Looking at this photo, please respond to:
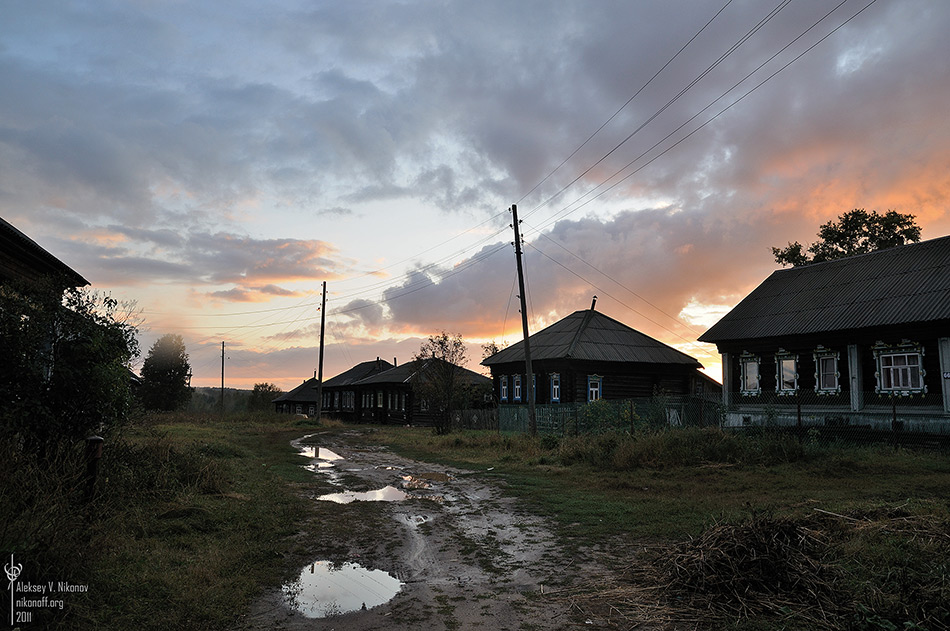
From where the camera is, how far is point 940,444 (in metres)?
16.9

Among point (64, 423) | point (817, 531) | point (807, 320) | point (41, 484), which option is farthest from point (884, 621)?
point (807, 320)

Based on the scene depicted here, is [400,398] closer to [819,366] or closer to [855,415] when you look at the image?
[819,366]

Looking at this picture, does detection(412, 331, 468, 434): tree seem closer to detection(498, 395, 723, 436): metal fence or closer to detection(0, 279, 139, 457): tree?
detection(498, 395, 723, 436): metal fence

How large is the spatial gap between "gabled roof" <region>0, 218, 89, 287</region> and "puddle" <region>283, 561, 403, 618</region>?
878 cm

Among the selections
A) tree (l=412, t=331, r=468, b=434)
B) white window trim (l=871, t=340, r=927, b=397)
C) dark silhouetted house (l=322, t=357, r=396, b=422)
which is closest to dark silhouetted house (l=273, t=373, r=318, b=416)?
dark silhouetted house (l=322, t=357, r=396, b=422)

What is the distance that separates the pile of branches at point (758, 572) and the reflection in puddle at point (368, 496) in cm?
659

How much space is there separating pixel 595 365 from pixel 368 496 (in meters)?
23.6

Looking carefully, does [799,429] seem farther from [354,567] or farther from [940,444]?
[354,567]

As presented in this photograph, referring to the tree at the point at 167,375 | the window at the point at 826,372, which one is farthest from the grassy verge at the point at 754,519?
the tree at the point at 167,375

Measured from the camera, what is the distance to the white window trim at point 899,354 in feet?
66.2

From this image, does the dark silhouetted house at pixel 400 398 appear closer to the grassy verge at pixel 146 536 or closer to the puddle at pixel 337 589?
the grassy verge at pixel 146 536

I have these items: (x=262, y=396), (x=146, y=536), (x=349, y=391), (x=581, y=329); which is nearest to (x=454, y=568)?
(x=146, y=536)

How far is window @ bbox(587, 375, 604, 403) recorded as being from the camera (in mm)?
33625

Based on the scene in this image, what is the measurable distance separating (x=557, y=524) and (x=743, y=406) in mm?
19587
